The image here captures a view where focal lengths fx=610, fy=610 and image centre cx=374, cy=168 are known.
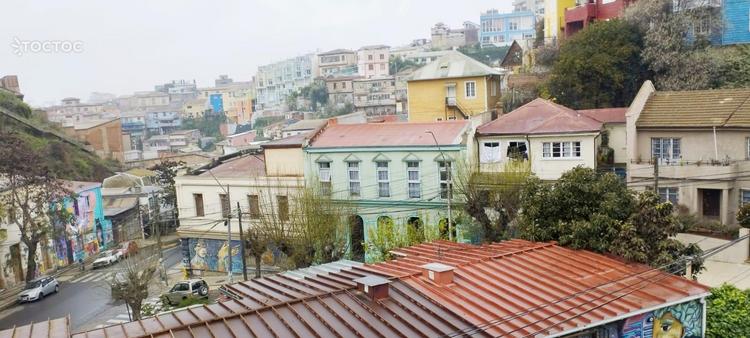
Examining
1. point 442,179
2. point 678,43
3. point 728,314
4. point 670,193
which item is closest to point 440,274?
point 728,314

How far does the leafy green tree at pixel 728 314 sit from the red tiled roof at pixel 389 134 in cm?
1393

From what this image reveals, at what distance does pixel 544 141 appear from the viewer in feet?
95.1

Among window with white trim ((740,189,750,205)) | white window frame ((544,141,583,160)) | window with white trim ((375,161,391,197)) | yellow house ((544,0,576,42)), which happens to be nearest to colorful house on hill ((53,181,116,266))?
window with white trim ((375,161,391,197))

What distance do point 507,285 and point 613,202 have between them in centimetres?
519

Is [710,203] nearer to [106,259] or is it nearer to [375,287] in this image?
[375,287]

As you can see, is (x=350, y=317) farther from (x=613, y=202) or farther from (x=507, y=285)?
(x=613, y=202)

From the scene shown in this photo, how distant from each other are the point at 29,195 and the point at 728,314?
38644 mm

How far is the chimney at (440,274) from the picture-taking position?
1423 cm

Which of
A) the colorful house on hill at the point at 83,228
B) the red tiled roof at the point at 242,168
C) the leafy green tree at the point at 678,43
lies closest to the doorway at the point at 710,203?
the leafy green tree at the point at 678,43

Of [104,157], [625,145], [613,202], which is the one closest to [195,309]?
[613,202]

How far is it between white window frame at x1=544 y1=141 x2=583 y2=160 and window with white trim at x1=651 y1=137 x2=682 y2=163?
14.2 feet

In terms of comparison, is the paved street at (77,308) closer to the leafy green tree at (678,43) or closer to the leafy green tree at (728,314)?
the leafy green tree at (728,314)

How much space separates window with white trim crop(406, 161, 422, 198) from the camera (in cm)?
3062

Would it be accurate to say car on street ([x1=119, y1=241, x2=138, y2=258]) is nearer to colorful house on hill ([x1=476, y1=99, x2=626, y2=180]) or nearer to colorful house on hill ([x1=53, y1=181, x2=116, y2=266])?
colorful house on hill ([x1=53, y1=181, x2=116, y2=266])
